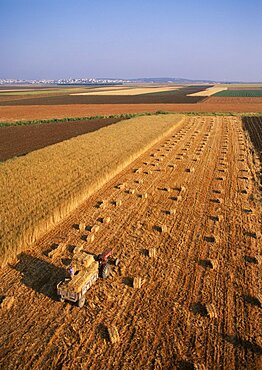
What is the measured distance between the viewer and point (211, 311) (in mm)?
7801

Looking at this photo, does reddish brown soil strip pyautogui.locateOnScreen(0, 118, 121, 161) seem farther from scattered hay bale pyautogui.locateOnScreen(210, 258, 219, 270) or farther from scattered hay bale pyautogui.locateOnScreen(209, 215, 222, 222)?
scattered hay bale pyautogui.locateOnScreen(210, 258, 219, 270)

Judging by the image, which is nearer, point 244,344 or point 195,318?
point 244,344

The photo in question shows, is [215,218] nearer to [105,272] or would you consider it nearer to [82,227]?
[82,227]

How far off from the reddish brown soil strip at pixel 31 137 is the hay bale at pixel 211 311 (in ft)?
68.8

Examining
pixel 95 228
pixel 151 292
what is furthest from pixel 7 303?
pixel 95 228

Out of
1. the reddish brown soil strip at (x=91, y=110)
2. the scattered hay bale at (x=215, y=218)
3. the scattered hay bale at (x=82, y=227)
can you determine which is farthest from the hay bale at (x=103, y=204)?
the reddish brown soil strip at (x=91, y=110)

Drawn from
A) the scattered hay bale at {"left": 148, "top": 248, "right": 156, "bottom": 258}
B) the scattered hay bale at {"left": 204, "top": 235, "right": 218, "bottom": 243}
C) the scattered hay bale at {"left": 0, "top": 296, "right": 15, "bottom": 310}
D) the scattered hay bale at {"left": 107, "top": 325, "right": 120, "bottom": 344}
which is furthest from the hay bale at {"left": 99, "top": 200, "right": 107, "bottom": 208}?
the scattered hay bale at {"left": 107, "top": 325, "right": 120, "bottom": 344}

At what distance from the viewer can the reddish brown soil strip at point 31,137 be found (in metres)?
27.1

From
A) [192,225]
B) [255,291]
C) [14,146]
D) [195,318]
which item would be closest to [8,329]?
[195,318]

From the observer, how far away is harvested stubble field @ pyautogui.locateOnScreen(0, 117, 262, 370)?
6.70 metres

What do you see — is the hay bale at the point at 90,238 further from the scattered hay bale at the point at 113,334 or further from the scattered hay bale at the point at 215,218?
the scattered hay bale at the point at 215,218

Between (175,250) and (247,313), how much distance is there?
3425 millimetres

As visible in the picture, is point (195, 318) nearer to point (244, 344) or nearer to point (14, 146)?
point (244, 344)

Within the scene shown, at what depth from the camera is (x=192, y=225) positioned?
12625 mm
